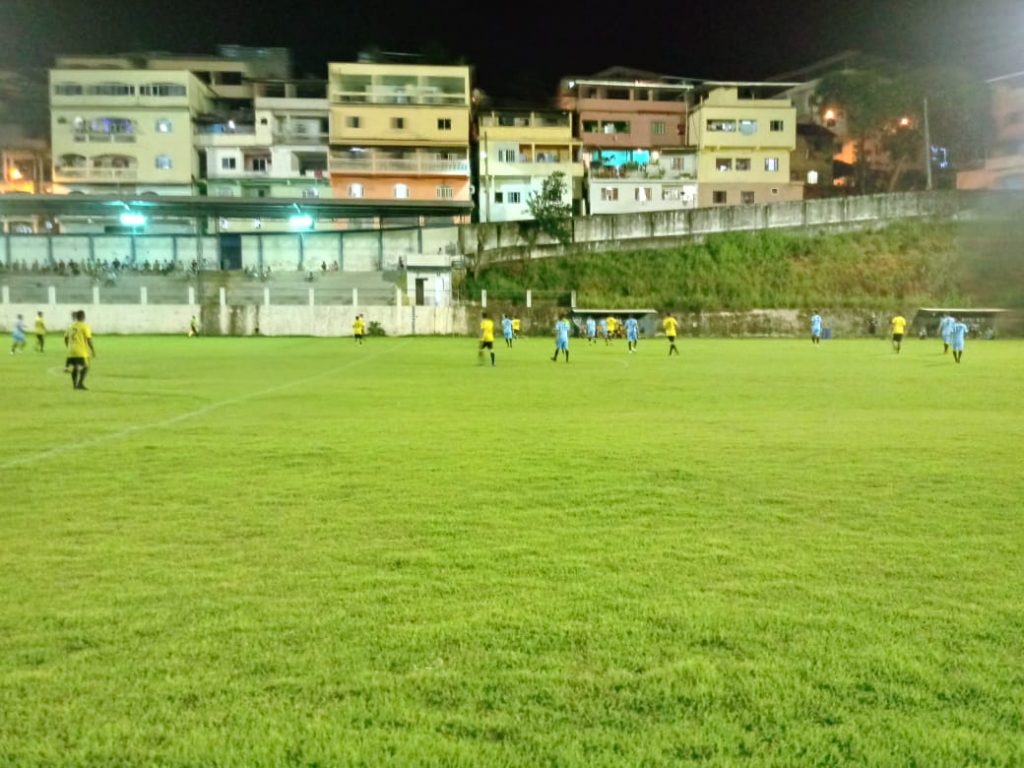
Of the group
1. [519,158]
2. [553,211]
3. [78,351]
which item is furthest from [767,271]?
[78,351]

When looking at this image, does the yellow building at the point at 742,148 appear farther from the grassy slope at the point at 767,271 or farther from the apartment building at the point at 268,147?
the apartment building at the point at 268,147

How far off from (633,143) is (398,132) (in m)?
17.3

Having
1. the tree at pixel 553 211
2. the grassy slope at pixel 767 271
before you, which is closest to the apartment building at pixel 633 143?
the tree at pixel 553 211

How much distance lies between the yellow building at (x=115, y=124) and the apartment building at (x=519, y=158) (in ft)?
66.8

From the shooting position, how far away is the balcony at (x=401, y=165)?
56.9 meters

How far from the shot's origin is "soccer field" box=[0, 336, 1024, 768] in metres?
3.40

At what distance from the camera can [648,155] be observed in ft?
201

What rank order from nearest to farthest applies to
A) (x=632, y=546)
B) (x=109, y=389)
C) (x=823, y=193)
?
1. (x=632, y=546)
2. (x=109, y=389)
3. (x=823, y=193)

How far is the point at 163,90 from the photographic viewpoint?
5731 centimetres

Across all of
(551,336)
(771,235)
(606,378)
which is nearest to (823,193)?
(771,235)

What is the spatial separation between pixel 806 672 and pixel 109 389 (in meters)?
17.2

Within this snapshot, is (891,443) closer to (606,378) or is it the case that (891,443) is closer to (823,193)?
(606,378)

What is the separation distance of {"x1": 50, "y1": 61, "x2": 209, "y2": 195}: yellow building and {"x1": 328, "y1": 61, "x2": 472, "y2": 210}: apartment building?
1058 cm

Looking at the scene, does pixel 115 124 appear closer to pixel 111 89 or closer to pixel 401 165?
pixel 111 89
